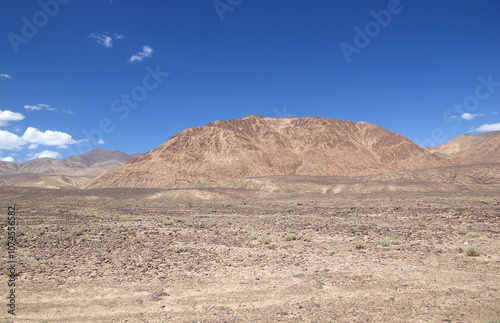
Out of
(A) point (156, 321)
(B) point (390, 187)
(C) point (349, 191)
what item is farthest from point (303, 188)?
(A) point (156, 321)

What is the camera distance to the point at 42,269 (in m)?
8.96

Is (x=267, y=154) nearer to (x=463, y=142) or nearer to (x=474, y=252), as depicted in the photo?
(x=474, y=252)

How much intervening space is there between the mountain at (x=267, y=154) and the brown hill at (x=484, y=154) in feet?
19.7

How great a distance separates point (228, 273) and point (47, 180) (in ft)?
461

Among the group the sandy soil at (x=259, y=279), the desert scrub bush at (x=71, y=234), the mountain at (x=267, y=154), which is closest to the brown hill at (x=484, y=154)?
the mountain at (x=267, y=154)

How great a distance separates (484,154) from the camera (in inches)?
3462

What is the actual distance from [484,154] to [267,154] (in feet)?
208

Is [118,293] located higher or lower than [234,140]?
lower

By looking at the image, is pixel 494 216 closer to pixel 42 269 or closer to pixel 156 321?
pixel 156 321

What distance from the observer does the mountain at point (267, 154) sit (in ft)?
278

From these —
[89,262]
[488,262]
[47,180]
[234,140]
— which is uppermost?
A: [234,140]

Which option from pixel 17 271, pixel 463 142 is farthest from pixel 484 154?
pixel 463 142

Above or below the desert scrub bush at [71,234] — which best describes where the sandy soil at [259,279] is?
below

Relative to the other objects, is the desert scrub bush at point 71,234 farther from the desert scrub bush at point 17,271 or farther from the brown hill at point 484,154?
the brown hill at point 484,154
